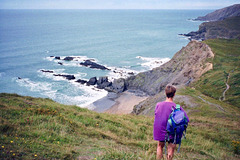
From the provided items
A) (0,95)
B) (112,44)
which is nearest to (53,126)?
(0,95)

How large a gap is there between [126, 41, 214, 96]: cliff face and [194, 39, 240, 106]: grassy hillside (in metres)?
1.95

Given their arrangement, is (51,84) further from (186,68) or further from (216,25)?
(216,25)

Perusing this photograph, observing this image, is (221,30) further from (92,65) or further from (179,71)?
(92,65)

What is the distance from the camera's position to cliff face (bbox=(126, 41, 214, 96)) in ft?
128

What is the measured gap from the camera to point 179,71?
42625mm

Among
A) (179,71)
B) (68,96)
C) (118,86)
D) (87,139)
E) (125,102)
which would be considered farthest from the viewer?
(118,86)

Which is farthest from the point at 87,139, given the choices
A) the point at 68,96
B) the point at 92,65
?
the point at 92,65

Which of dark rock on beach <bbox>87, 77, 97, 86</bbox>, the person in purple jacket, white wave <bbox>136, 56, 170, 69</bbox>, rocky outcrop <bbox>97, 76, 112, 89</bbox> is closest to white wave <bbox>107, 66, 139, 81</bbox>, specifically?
rocky outcrop <bbox>97, 76, 112, 89</bbox>

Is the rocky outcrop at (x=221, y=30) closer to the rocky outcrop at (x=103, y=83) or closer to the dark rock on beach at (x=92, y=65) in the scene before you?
the dark rock on beach at (x=92, y=65)

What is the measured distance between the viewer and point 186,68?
41500mm

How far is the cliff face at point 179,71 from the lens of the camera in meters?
38.9

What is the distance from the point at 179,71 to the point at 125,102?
13.4 metres

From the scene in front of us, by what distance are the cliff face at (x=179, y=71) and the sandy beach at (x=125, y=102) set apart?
9.24ft

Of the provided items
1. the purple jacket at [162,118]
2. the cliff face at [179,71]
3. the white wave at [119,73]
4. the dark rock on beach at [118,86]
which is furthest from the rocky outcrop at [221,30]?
the purple jacket at [162,118]
